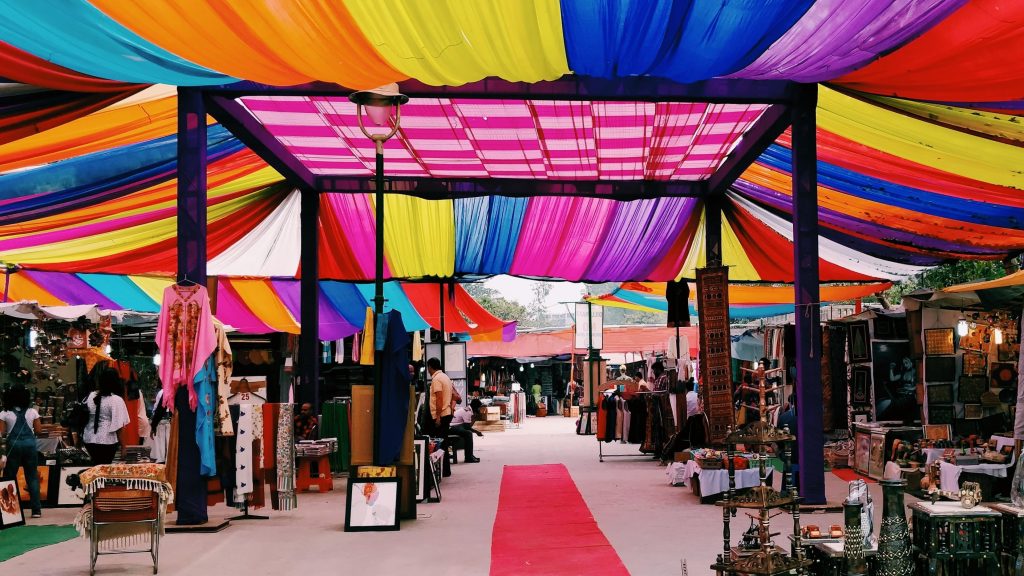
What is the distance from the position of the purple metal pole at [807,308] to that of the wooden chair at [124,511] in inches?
210

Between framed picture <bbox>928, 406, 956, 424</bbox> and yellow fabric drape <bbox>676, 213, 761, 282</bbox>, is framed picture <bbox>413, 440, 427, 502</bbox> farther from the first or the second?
framed picture <bbox>928, 406, 956, 424</bbox>

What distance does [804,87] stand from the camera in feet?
26.1

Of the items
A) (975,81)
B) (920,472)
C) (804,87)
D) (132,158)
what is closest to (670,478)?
(920,472)

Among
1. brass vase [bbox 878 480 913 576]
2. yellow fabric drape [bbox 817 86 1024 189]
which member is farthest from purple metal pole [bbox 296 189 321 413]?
brass vase [bbox 878 480 913 576]

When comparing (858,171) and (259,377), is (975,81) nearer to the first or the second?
(858,171)

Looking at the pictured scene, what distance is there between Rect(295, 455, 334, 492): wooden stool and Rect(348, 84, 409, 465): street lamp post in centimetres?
250

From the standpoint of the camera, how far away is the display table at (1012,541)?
4379mm

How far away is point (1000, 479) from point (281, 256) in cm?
971

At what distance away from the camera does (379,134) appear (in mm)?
7949

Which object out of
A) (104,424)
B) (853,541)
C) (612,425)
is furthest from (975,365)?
(104,424)

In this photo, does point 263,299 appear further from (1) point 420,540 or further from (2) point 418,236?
(1) point 420,540

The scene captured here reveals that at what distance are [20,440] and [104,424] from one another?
0.76m

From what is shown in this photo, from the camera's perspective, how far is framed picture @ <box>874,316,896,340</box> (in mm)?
11984

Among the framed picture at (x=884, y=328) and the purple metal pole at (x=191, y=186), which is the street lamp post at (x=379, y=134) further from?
the framed picture at (x=884, y=328)
